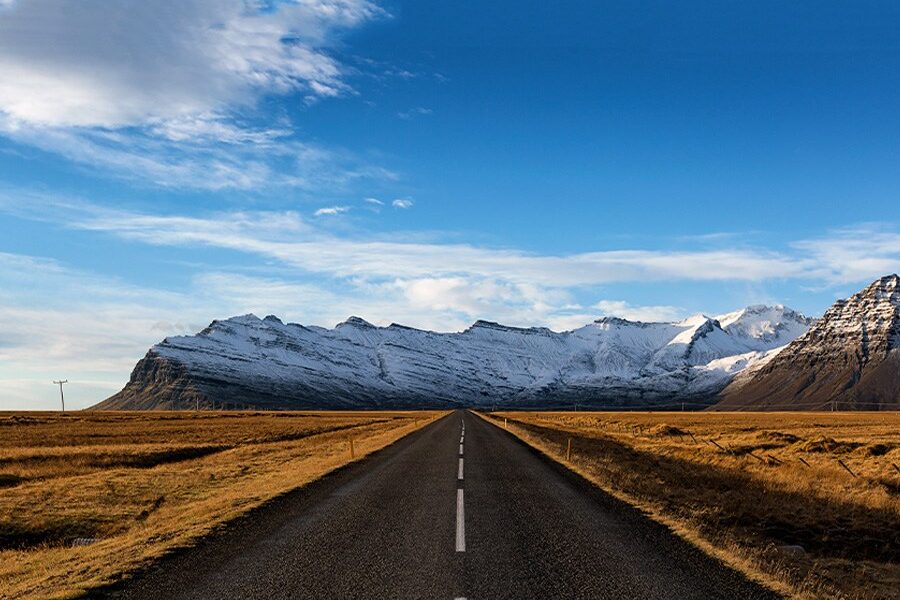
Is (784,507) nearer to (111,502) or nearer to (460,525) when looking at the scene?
(460,525)

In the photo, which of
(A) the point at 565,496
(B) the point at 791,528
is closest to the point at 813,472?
(B) the point at 791,528

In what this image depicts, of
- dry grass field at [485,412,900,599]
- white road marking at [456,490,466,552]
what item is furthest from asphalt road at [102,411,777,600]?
dry grass field at [485,412,900,599]

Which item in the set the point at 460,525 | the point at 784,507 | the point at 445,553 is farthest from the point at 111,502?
the point at 784,507

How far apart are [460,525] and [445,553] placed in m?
Result: 2.62

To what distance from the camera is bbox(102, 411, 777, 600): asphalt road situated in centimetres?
1009

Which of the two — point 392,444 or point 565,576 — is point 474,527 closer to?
point 565,576

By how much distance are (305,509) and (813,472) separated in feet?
70.1

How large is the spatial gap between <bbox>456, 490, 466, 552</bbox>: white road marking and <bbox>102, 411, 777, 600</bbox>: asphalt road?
5cm

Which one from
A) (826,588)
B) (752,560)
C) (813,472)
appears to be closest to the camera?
(826,588)

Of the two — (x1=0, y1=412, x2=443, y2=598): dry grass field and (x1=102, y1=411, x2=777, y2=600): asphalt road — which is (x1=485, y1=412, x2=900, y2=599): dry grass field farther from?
(x1=0, y1=412, x2=443, y2=598): dry grass field

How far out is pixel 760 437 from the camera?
50.0 m

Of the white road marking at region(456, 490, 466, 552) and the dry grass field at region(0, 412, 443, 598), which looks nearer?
the dry grass field at region(0, 412, 443, 598)

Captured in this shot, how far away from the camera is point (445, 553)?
12.3 m

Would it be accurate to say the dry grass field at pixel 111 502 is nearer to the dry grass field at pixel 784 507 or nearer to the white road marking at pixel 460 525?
the white road marking at pixel 460 525
